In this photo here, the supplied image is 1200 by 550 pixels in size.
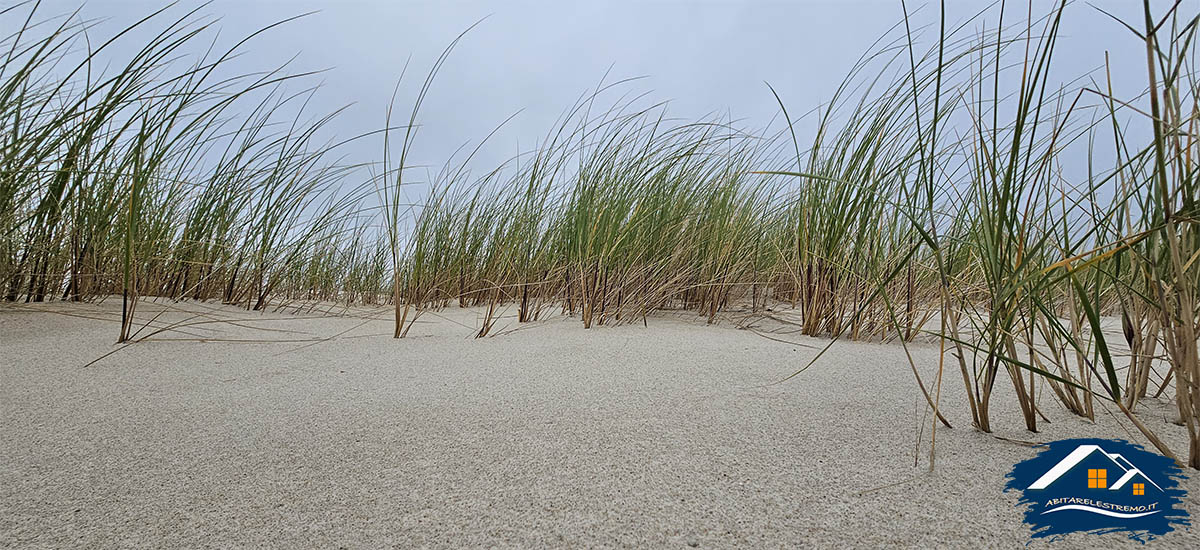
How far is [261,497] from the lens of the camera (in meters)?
0.79

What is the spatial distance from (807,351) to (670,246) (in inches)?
38.9

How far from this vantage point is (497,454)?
918 mm

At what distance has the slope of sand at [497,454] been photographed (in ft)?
2.35

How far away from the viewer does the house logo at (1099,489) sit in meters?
0.71

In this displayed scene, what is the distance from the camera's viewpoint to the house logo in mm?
712

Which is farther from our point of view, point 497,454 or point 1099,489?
point 497,454

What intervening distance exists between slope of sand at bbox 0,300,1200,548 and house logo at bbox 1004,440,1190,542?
0.02 m

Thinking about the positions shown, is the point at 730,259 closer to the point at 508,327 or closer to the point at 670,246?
the point at 670,246

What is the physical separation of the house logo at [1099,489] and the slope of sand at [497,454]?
2 centimetres

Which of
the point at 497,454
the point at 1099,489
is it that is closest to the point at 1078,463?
the point at 1099,489

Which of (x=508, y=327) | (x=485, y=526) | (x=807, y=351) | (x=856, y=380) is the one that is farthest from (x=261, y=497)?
(x=508, y=327)

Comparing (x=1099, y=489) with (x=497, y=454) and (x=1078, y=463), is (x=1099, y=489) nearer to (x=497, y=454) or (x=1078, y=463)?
(x=1078, y=463)

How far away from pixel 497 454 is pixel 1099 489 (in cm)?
76

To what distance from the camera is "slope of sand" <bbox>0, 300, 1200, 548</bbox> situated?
72 centimetres
